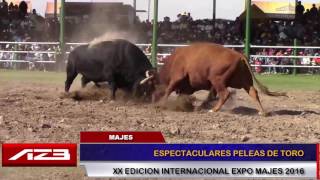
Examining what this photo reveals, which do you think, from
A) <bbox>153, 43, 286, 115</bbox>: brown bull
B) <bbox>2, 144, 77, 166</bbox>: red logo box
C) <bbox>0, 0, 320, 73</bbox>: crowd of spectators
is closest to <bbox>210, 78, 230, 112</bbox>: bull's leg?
<bbox>153, 43, 286, 115</bbox>: brown bull

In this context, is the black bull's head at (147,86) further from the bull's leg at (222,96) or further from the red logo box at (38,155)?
the red logo box at (38,155)

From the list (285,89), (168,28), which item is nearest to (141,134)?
(285,89)

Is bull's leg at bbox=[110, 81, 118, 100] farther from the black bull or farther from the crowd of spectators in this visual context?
the crowd of spectators

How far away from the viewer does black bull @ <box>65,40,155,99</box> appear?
13398mm

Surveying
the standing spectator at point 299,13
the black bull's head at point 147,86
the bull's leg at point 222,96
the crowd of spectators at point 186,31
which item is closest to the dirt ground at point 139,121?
the bull's leg at point 222,96

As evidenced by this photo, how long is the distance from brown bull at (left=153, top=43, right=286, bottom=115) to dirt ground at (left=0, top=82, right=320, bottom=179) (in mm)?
450

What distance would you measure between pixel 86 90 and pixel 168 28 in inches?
688

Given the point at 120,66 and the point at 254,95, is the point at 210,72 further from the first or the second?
the point at 120,66

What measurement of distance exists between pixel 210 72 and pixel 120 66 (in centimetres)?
252

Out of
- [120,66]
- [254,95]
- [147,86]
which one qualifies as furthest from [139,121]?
[120,66]

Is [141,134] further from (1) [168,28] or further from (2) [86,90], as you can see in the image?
(1) [168,28]

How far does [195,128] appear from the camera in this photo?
961 centimetres

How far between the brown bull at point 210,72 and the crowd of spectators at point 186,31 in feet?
40.9

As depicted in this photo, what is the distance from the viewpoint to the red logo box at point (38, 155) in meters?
5.90
